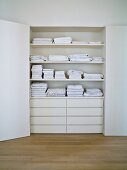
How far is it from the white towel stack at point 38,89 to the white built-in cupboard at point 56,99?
90 mm

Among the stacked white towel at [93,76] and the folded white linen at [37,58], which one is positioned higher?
the folded white linen at [37,58]

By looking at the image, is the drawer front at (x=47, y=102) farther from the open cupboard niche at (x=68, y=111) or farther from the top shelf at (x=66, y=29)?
the top shelf at (x=66, y=29)

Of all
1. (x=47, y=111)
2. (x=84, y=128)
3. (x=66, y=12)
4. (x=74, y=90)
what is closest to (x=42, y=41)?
(x=66, y=12)

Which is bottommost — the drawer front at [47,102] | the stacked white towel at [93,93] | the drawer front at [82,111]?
the drawer front at [82,111]

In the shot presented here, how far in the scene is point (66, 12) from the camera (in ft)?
12.8

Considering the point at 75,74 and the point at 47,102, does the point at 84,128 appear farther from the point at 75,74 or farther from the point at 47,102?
the point at 75,74

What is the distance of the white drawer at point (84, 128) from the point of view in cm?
393

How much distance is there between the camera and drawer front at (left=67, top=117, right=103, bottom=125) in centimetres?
391

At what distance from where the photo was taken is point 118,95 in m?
3.80

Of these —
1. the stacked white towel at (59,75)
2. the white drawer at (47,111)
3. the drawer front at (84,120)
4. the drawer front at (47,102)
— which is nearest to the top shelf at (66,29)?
the stacked white towel at (59,75)

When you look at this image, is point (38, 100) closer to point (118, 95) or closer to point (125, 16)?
point (118, 95)

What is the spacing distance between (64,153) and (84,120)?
0.98 meters

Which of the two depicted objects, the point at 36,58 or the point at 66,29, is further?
the point at 66,29

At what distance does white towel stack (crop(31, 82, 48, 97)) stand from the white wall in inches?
43.4
